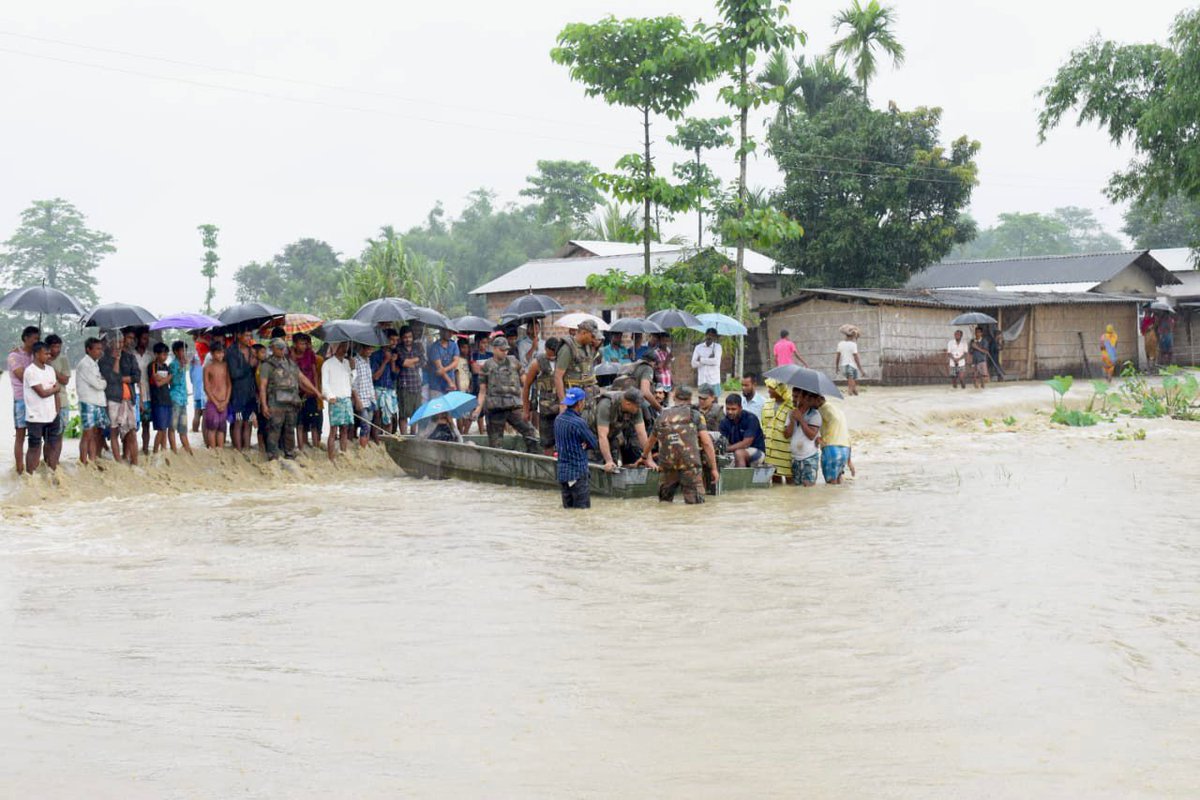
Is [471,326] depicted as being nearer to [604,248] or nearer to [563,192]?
[604,248]

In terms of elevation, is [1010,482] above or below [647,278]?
below

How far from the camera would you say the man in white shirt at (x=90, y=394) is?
11594mm

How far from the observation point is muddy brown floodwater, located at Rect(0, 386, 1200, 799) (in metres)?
4.57

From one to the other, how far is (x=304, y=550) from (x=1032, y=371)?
71.9ft

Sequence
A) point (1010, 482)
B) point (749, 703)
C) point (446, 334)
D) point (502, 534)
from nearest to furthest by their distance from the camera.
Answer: point (749, 703) → point (502, 534) → point (1010, 482) → point (446, 334)

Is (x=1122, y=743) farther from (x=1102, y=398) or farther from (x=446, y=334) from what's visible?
(x=1102, y=398)

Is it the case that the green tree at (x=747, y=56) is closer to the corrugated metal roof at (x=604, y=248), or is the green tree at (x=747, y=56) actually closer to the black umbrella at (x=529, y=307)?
the black umbrella at (x=529, y=307)

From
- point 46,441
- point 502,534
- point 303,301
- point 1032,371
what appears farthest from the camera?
point 303,301

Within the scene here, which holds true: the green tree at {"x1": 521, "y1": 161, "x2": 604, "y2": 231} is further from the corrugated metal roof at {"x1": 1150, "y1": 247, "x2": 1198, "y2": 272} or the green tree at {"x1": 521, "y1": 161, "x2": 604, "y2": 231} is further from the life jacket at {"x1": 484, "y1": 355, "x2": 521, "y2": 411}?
the life jacket at {"x1": 484, "y1": 355, "x2": 521, "y2": 411}

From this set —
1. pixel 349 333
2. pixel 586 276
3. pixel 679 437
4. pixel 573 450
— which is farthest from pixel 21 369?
pixel 586 276

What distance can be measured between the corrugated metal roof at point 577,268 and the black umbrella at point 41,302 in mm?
19037

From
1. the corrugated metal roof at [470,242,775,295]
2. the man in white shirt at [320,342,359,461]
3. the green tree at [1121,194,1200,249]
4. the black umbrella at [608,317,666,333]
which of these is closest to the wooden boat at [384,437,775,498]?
the man in white shirt at [320,342,359,461]

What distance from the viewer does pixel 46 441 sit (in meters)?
11.8

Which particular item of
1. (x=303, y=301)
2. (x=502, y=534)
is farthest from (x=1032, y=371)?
(x=303, y=301)
